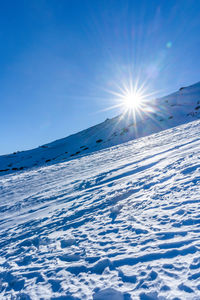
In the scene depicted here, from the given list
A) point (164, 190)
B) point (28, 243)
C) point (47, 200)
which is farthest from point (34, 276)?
point (47, 200)

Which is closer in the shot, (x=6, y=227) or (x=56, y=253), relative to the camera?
(x=56, y=253)

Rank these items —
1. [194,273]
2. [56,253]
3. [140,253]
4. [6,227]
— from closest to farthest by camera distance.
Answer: [194,273]
[140,253]
[56,253]
[6,227]

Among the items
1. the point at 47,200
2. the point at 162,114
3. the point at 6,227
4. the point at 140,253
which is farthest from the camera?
the point at 162,114

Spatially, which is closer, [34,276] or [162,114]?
[34,276]

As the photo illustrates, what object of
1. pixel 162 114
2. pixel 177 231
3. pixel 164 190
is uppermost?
pixel 162 114

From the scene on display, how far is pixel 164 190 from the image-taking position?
3602 mm

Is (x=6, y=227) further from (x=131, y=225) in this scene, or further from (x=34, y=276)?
(x=131, y=225)

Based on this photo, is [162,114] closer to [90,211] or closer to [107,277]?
[90,211]

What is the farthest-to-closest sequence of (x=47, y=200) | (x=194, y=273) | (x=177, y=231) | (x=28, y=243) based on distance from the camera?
(x=47, y=200), (x=28, y=243), (x=177, y=231), (x=194, y=273)

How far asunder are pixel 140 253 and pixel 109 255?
1.34 feet

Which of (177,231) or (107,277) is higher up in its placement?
(177,231)

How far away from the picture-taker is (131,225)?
9.11 ft

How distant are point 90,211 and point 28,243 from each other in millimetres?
1321

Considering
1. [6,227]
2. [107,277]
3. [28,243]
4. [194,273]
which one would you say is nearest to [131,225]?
[107,277]
